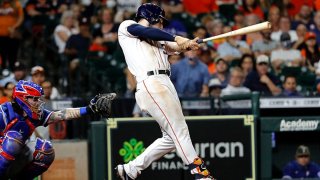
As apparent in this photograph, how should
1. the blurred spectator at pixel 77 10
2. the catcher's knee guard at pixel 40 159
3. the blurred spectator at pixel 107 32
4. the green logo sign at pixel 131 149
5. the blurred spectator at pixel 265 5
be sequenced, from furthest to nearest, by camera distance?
the blurred spectator at pixel 265 5, the blurred spectator at pixel 77 10, the blurred spectator at pixel 107 32, the green logo sign at pixel 131 149, the catcher's knee guard at pixel 40 159

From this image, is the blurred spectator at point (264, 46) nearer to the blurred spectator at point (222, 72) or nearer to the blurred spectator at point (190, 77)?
the blurred spectator at point (222, 72)

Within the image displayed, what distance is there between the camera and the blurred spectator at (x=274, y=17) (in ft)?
46.9

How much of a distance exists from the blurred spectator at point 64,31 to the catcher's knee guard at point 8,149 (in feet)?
20.0

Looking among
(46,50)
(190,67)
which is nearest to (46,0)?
(46,50)

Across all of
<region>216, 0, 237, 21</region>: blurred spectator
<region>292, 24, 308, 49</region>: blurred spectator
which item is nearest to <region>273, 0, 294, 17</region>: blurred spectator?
<region>216, 0, 237, 21</region>: blurred spectator

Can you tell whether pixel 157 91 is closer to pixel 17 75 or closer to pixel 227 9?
pixel 17 75

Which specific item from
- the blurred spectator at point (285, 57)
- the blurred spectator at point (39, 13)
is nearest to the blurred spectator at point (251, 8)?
the blurred spectator at point (285, 57)

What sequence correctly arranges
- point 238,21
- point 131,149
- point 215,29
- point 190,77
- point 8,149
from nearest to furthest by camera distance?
point 8,149, point 131,149, point 190,77, point 215,29, point 238,21

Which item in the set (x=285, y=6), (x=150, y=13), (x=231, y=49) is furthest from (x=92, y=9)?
(x=150, y=13)

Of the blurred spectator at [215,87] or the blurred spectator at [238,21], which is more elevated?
the blurred spectator at [238,21]

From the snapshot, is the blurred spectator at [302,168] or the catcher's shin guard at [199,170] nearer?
the catcher's shin guard at [199,170]

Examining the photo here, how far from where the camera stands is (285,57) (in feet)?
44.1

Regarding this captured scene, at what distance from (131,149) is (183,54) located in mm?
4419

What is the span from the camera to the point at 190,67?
40.7ft
